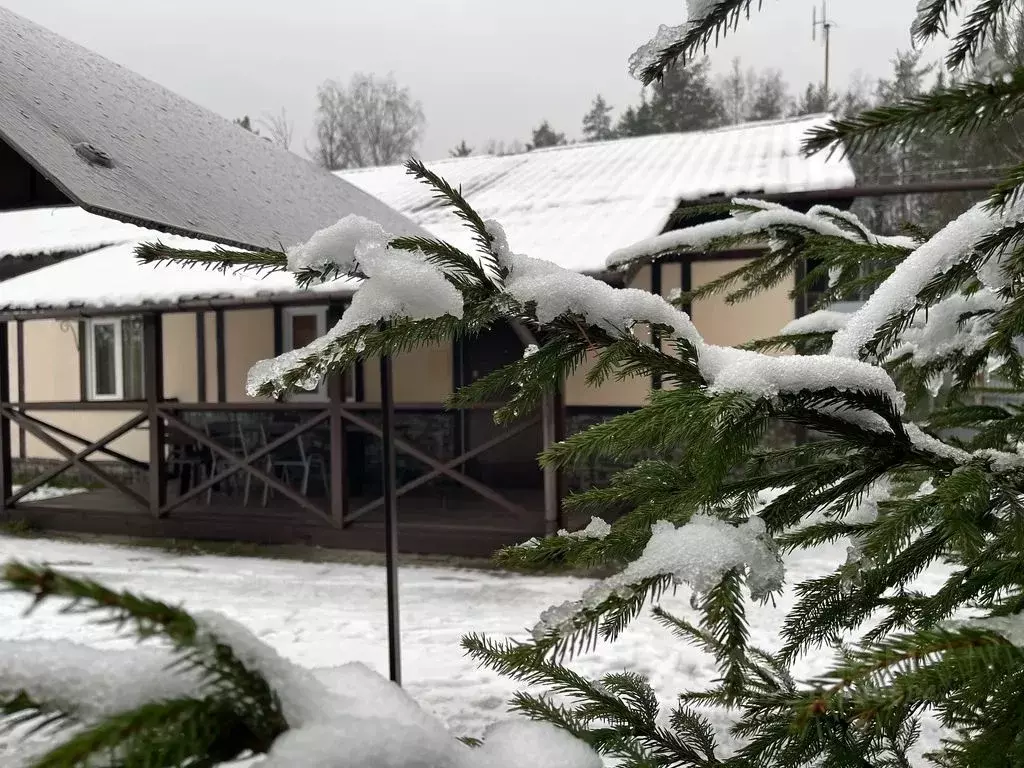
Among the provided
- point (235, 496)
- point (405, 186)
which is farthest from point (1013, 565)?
point (405, 186)

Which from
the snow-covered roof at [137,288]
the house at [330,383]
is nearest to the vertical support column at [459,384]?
the house at [330,383]

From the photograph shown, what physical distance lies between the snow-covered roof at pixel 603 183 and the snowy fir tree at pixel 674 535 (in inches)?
180

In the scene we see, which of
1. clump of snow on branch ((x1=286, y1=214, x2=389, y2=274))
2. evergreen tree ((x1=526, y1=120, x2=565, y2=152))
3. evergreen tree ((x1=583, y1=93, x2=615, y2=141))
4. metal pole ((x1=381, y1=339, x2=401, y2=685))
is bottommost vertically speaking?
metal pole ((x1=381, y1=339, x2=401, y2=685))

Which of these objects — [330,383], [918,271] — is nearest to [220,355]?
[330,383]

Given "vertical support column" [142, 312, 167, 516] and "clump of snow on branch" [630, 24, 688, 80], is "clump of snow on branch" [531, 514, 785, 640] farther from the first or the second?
"vertical support column" [142, 312, 167, 516]

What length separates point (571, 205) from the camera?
889cm

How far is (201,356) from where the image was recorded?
10188 millimetres

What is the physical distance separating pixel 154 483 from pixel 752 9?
7783 mm

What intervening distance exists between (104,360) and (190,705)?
11.8 m

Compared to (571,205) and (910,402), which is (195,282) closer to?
(571,205)

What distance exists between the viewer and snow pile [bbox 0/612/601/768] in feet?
1.55

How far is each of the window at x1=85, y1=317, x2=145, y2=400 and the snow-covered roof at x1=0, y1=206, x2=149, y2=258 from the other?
115 centimetres

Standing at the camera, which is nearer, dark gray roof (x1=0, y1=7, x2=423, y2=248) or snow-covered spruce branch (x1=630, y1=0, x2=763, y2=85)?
snow-covered spruce branch (x1=630, y1=0, x2=763, y2=85)

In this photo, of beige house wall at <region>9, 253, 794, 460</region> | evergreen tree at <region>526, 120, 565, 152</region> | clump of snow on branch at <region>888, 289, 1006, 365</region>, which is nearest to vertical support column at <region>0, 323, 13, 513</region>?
beige house wall at <region>9, 253, 794, 460</region>
